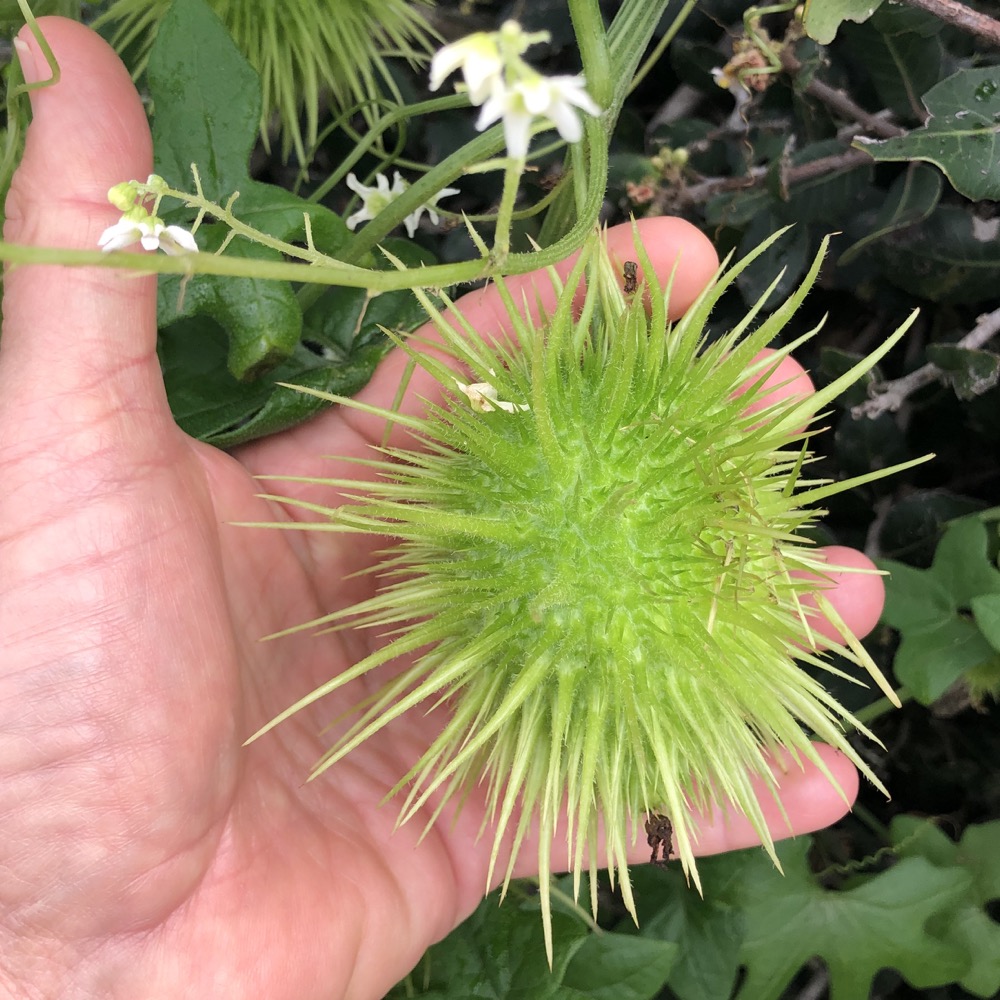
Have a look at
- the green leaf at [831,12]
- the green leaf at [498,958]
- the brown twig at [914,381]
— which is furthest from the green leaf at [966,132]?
the green leaf at [498,958]

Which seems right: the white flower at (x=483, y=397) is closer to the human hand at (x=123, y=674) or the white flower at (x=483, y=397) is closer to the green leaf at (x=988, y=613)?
the human hand at (x=123, y=674)

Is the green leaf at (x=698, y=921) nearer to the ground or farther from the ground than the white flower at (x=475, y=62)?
nearer to the ground

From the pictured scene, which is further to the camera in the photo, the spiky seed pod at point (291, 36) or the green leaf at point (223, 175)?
the spiky seed pod at point (291, 36)

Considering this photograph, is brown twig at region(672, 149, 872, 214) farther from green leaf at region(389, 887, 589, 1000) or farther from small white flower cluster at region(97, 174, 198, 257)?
green leaf at region(389, 887, 589, 1000)

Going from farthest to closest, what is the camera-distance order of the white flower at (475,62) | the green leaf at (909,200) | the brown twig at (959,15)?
the green leaf at (909,200)
the brown twig at (959,15)
the white flower at (475,62)

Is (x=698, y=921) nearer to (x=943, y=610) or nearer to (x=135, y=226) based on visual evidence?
(x=943, y=610)

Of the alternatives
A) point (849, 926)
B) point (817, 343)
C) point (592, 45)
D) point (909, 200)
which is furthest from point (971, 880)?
point (592, 45)
